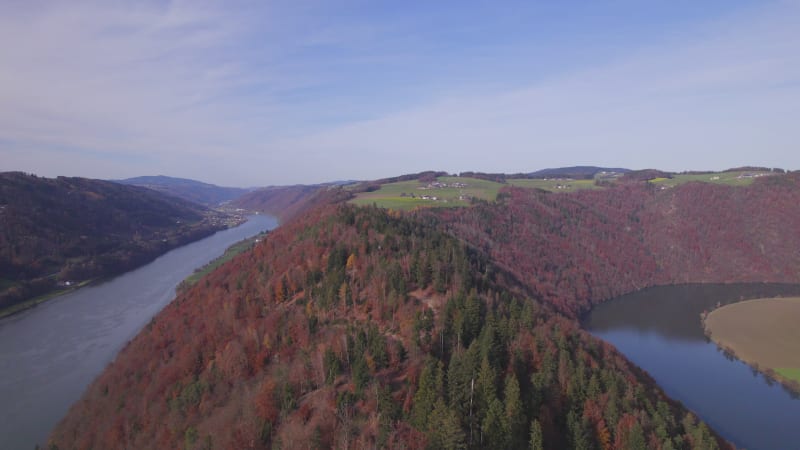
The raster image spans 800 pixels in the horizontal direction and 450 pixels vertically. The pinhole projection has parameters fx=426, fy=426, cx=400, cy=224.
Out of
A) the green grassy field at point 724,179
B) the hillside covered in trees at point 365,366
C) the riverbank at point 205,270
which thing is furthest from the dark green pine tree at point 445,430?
the green grassy field at point 724,179

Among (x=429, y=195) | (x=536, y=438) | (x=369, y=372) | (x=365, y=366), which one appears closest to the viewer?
(x=536, y=438)

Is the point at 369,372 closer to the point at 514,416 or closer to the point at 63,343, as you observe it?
the point at 514,416

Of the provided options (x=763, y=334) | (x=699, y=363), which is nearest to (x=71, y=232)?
(x=699, y=363)

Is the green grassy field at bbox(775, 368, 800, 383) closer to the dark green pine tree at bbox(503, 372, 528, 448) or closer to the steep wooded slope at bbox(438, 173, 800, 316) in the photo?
the steep wooded slope at bbox(438, 173, 800, 316)

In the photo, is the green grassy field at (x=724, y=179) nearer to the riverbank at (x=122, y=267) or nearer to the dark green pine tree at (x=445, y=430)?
the dark green pine tree at (x=445, y=430)

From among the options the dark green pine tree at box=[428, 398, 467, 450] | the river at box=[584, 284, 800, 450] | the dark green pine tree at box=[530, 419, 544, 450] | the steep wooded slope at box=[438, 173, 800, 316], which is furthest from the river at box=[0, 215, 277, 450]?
the river at box=[584, 284, 800, 450]

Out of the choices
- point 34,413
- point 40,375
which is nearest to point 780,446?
point 34,413
